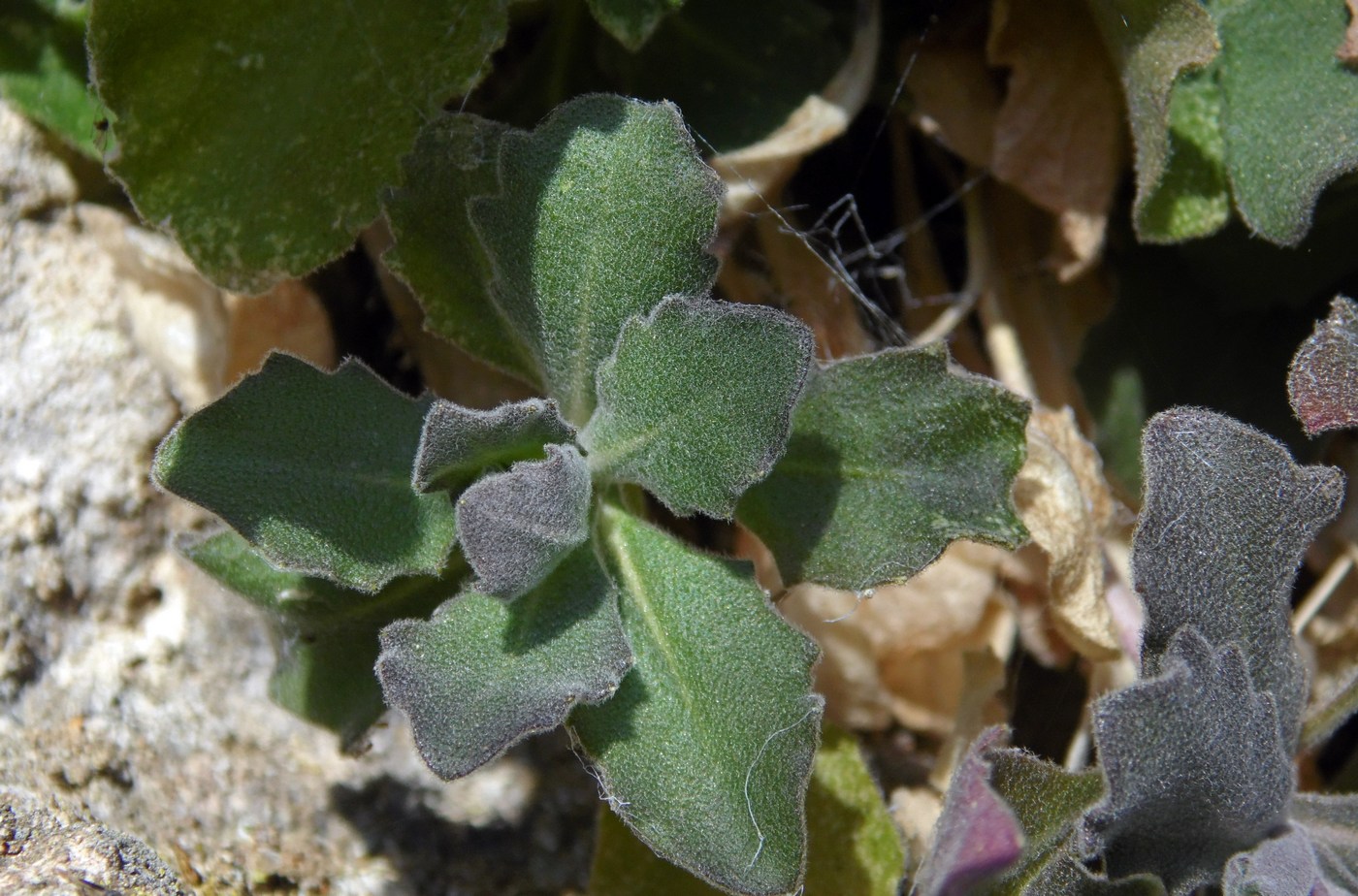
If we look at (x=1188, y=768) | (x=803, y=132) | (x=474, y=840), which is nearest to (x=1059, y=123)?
(x=803, y=132)

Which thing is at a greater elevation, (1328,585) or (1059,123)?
(1059,123)

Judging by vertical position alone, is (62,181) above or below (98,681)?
above

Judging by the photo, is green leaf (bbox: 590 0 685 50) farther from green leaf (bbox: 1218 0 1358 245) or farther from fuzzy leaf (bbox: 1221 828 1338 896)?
fuzzy leaf (bbox: 1221 828 1338 896)

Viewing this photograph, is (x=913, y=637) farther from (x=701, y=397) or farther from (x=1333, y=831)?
(x=701, y=397)

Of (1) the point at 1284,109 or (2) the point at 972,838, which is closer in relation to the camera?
(2) the point at 972,838

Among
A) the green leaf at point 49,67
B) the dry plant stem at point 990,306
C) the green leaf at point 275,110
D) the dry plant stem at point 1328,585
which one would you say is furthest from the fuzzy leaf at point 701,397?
the dry plant stem at point 1328,585

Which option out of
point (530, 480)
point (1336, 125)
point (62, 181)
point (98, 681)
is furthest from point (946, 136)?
point (98, 681)

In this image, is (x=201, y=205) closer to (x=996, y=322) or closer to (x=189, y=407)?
(x=189, y=407)
